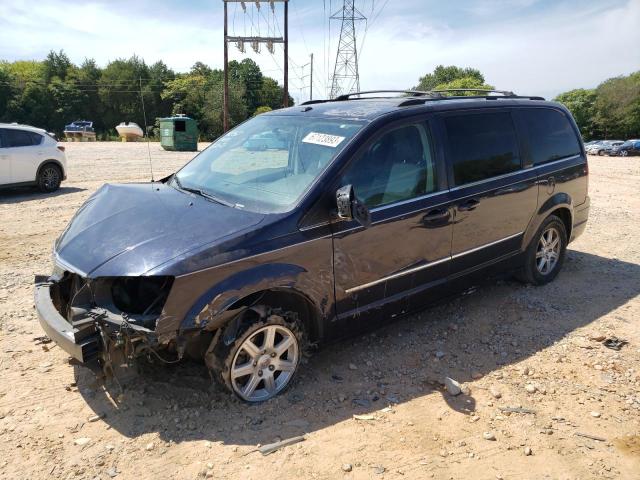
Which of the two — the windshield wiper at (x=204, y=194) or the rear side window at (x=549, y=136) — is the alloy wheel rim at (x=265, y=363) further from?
the rear side window at (x=549, y=136)

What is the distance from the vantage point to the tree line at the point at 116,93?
207ft

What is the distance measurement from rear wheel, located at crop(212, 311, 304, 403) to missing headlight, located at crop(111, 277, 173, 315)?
470 mm

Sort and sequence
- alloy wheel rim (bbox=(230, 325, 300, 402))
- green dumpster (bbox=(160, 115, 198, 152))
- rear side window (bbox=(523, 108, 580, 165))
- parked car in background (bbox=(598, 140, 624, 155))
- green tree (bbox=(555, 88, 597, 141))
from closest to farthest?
1. alloy wheel rim (bbox=(230, 325, 300, 402))
2. rear side window (bbox=(523, 108, 580, 165))
3. green dumpster (bbox=(160, 115, 198, 152))
4. parked car in background (bbox=(598, 140, 624, 155))
5. green tree (bbox=(555, 88, 597, 141))

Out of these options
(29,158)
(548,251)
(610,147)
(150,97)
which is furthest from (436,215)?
(150,97)

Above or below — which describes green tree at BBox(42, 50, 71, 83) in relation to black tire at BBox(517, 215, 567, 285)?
above

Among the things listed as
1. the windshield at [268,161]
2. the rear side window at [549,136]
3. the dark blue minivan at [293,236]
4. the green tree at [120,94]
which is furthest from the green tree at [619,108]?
the windshield at [268,161]

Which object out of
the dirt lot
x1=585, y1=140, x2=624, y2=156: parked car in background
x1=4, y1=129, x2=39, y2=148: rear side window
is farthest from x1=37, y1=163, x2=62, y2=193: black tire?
x1=585, y1=140, x2=624, y2=156: parked car in background

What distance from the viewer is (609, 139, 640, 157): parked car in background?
121 ft

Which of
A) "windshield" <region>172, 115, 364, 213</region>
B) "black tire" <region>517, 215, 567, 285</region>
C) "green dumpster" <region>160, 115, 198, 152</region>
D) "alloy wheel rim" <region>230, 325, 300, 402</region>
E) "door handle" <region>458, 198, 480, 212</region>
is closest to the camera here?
"alloy wheel rim" <region>230, 325, 300, 402</region>

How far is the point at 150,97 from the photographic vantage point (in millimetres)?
65000

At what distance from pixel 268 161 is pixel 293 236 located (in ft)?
3.42

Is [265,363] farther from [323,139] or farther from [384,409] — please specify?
[323,139]

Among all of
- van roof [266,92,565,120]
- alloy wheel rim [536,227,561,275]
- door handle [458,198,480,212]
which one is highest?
van roof [266,92,565,120]

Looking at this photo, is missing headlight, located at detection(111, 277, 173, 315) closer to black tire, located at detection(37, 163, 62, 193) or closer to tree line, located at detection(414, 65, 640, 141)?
black tire, located at detection(37, 163, 62, 193)
